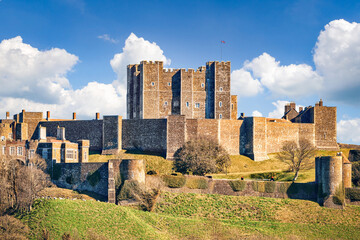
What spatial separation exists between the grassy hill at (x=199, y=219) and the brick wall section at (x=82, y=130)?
21987 mm

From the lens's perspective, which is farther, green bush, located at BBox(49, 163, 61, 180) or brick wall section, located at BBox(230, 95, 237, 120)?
brick wall section, located at BBox(230, 95, 237, 120)

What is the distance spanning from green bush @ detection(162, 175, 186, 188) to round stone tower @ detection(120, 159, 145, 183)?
9.36ft

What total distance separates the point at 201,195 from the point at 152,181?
5.98 meters

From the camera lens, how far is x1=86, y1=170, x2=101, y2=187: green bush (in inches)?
2079

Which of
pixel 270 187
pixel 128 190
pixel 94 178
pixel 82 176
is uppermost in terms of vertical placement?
pixel 82 176

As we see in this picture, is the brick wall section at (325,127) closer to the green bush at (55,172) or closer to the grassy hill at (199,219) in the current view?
the grassy hill at (199,219)

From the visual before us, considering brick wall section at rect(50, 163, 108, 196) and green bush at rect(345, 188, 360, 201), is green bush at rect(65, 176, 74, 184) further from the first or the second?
green bush at rect(345, 188, 360, 201)

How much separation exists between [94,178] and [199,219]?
14173mm

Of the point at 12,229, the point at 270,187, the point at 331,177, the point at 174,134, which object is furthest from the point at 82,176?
the point at 331,177

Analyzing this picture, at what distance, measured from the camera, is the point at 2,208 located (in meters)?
44.9

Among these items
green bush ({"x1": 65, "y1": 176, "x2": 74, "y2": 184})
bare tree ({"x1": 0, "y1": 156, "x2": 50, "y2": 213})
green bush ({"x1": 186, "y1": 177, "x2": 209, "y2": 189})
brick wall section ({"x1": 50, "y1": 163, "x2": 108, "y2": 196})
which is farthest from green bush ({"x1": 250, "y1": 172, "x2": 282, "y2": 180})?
bare tree ({"x1": 0, "y1": 156, "x2": 50, "y2": 213})

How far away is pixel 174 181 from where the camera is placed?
5259 centimetres

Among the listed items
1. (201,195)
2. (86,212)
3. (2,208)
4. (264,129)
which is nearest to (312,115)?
(264,129)

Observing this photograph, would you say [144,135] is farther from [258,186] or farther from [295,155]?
[295,155]
